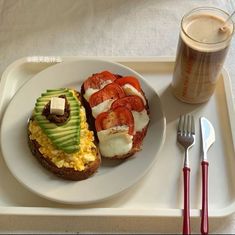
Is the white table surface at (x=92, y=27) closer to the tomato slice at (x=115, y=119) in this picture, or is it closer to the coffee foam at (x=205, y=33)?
the coffee foam at (x=205, y=33)

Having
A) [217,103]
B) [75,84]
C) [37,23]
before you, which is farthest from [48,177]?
[37,23]

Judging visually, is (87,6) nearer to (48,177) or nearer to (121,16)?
(121,16)

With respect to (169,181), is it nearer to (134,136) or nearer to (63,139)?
(134,136)

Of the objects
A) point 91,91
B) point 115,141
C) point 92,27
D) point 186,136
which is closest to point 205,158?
point 186,136

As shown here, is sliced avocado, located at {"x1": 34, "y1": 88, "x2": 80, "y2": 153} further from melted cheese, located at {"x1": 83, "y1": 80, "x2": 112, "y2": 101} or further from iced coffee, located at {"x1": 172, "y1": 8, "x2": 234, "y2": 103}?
iced coffee, located at {"x1": 172, "y1": 8, "x2": 234, "y2": 103}

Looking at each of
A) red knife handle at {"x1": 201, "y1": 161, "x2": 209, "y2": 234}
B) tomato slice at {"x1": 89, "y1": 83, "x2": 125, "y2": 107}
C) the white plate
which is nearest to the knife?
red knife handle at {"x1": 201, "y1": 161, "x2": 209, "y2": 234}
